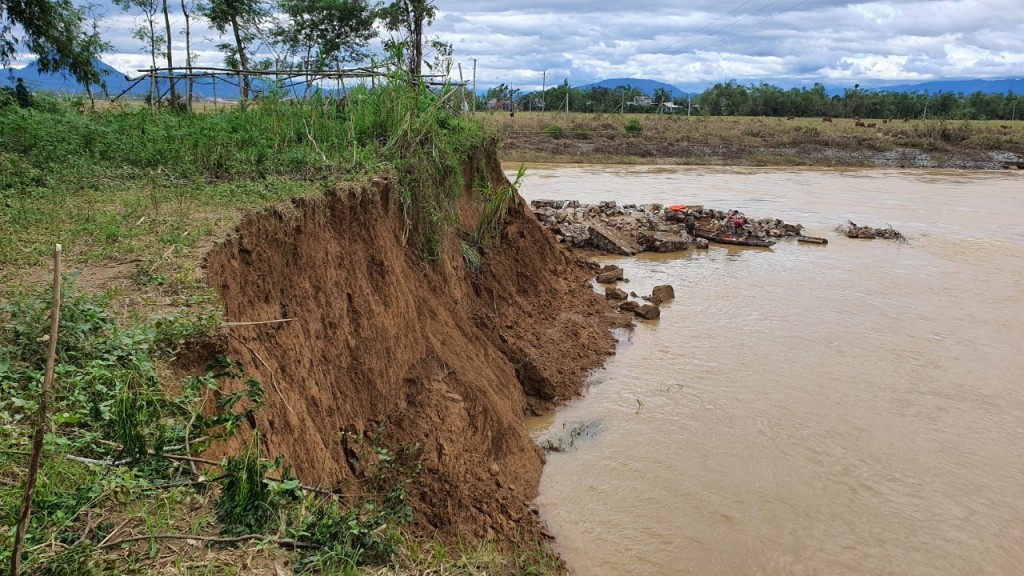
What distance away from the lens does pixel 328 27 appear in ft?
74.7

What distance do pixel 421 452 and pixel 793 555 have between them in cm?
312

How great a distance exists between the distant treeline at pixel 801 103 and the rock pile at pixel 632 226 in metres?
39.8

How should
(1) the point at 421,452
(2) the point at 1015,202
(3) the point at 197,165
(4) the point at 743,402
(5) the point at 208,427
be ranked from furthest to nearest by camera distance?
(2) the point at 1015,202 → (4) the point at 743,402 → (3) the point at 197,165 → (1) the point at 421,452 → (5) the point at 208,427

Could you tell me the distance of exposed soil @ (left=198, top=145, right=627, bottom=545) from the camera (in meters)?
4.64

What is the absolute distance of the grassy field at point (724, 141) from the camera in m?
39.5

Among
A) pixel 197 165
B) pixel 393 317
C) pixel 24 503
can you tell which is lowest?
pixel 393 317

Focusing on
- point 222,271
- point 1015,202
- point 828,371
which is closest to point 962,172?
point 1015,202

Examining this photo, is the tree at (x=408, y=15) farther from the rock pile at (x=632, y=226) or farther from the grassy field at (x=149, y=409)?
the grassy field at (x=149, y=409)

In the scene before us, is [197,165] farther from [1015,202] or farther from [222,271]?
[1015,202]

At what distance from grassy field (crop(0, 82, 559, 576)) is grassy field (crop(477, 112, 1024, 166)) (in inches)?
1236

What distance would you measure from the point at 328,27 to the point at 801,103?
50.4m

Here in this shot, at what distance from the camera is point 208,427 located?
3.23m

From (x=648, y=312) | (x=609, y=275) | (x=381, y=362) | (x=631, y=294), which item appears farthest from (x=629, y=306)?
(x=381, y=362)

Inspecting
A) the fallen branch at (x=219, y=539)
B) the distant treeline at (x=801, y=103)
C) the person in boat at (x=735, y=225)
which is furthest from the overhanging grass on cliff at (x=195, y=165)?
the distant treeline at (x=801, y=103)
